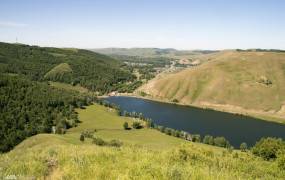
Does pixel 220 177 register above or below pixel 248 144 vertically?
above

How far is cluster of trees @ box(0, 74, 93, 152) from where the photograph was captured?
131 metres

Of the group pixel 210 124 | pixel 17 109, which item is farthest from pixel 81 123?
pixel 210 124

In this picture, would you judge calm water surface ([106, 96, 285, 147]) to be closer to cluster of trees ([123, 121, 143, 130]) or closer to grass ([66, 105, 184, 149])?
cluster of trees ([123, 121, 143, 130])

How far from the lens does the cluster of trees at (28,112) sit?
131 meters

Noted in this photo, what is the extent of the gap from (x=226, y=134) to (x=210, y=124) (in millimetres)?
19654

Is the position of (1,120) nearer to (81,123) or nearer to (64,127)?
(64,127)

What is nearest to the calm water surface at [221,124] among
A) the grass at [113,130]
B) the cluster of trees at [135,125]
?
the cluster of trees at [135,125]

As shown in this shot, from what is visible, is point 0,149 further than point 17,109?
No

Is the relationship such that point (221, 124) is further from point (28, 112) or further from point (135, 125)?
point (28, 112)

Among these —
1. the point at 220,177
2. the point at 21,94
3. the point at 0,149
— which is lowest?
the point at 0,149

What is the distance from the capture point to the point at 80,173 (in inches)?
463

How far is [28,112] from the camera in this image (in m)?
158

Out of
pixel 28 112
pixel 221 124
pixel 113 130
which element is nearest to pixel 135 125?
pixel 113 130

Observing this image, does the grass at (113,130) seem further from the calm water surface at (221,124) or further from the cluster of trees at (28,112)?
the calm water surface at (221,124)
